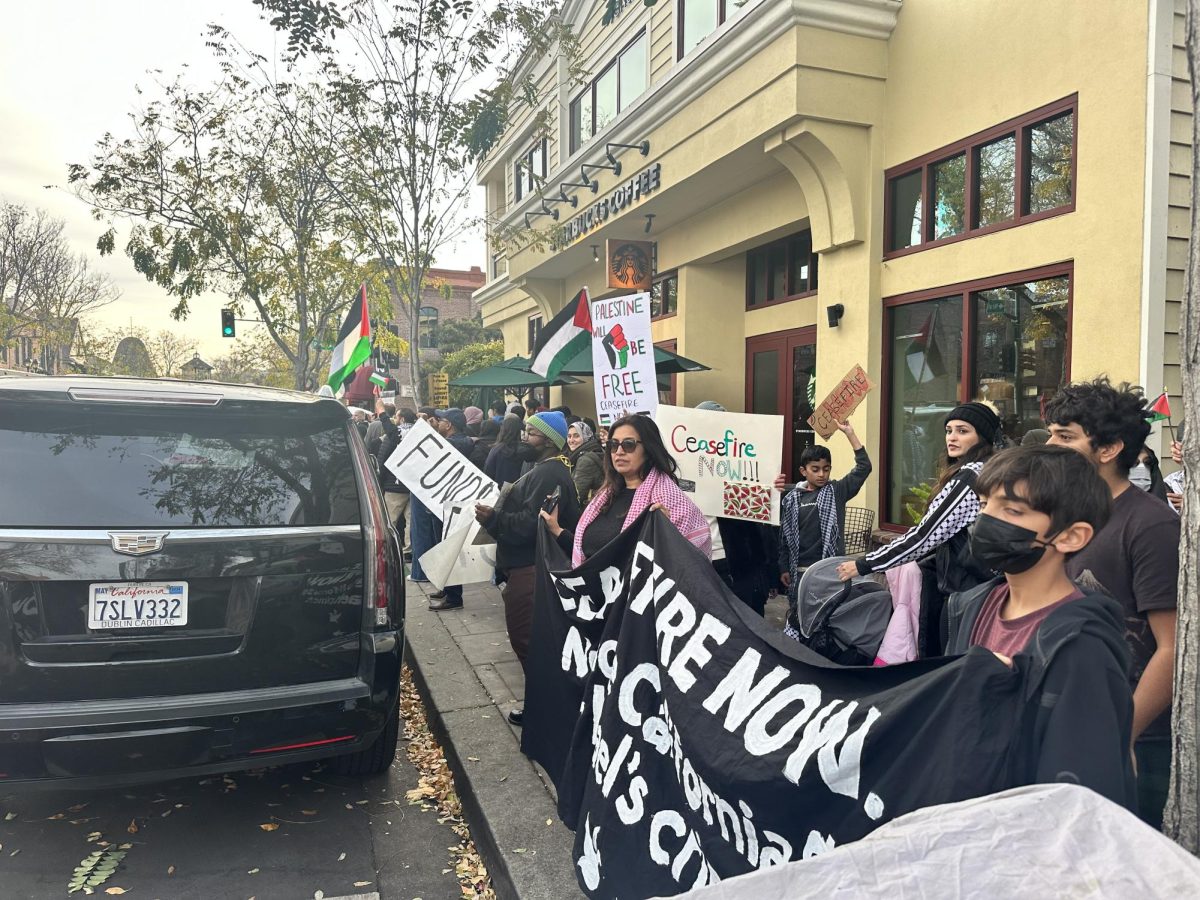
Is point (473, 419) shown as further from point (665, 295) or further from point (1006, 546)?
point (1006, 546)

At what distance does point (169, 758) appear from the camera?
3.05 m

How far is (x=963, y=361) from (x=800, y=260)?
3.74 m

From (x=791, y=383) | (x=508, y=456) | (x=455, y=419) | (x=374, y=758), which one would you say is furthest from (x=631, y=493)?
(x=791, y=383)

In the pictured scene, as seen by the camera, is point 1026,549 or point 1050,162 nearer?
point 1026,549

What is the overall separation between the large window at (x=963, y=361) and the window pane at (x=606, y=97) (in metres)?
7.16

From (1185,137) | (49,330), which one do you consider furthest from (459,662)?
(49,330)

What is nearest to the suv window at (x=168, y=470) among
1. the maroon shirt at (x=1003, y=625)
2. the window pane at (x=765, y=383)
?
the maroon shirt at (x=1003, y=625)

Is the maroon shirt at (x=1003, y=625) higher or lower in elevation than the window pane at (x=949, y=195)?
lower

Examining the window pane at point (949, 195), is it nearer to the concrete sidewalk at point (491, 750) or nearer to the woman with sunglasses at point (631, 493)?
the woman with sunglasses at point (631, 493)

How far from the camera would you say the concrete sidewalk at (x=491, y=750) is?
3.09 m

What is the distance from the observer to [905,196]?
8539 millimetres

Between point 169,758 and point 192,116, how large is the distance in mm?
13980

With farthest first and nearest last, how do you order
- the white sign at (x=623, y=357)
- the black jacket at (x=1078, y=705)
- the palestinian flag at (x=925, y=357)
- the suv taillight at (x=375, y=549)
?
the palestinian flag at (x=925, y=357)
the white sign at (x=623, y=357)
the suv taillight at (x=375, y=549)
the black jacket at (x=1078, y=705)

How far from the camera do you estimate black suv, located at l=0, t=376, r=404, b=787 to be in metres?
2.95
